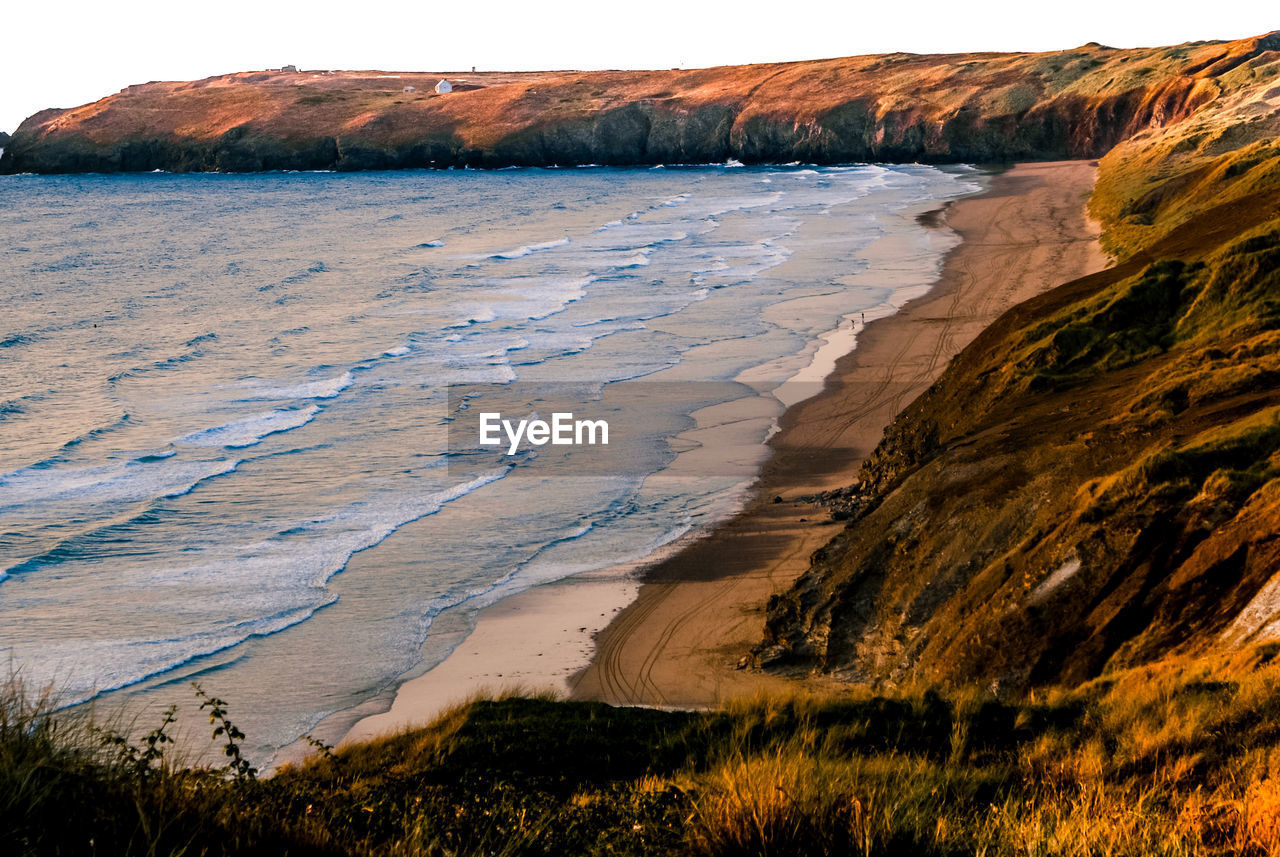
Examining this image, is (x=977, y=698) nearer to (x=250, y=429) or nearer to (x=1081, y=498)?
(x=1081, y=498)

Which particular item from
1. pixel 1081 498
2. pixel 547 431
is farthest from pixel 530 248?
pixel 1081 498

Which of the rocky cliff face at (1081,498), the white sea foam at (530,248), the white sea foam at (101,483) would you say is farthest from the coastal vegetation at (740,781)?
the white sea foam at (530,248)

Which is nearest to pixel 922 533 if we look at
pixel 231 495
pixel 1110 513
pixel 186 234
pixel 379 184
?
pixel 1110 513

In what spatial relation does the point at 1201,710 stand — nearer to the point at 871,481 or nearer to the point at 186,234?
the point at 871,481

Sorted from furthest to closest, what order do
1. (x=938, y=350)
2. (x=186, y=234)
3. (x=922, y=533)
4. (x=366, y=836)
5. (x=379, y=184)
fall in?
(x=379, y=184) < (x=186, y=234) < (x=938, y=350) < (x=922, y=533) < (x=366, y=836)

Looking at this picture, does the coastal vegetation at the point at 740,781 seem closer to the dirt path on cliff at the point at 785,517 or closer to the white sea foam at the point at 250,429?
the dirt path on cliff at the point at 785,517
